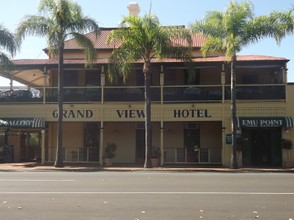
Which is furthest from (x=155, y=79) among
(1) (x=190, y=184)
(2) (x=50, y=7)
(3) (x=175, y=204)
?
(3) (x=175, y=204)

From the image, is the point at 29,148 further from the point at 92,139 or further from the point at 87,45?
the point at 87,45

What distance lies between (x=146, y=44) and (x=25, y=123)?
8.33 meters

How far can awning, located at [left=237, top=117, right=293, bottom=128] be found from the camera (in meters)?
24.1

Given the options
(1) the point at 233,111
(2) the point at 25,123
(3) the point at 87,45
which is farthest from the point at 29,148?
(1) the point at 233,111

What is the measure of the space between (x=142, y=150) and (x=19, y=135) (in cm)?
798

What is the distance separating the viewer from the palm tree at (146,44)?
2283cm

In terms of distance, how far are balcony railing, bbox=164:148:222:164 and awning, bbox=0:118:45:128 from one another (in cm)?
761

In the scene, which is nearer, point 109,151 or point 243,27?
point 243,27

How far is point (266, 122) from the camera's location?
79.7 ft

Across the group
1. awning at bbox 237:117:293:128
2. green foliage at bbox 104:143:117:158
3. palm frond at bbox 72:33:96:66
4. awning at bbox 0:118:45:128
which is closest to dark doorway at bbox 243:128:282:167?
awning at bbox 237:117:293:128

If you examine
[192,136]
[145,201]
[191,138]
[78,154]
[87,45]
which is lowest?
[145,201]

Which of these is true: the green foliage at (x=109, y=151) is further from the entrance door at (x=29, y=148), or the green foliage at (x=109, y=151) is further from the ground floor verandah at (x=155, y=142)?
the entrance door at (x=29, y=148)

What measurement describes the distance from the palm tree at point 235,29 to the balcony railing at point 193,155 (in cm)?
Answer: 373

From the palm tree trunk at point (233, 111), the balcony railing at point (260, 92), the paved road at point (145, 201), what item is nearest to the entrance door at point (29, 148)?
the palm tree trunk at point (233, 111)
